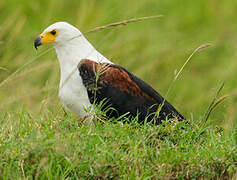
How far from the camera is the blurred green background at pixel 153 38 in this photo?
8977 millimetres

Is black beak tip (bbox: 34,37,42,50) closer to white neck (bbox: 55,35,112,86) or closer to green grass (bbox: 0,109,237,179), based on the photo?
white neck (bbox: 55,35,112,86)

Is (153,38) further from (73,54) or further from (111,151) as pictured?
(111,151)

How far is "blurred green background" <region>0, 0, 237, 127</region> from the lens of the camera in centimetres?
898

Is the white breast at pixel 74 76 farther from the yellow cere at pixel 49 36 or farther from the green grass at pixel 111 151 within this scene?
the green grass at pixel 111 151

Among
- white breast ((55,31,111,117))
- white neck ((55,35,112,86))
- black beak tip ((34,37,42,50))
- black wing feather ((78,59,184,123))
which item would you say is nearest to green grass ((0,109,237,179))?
white breast ((55,31,111,117))

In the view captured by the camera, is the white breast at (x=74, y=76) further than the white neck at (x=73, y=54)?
No

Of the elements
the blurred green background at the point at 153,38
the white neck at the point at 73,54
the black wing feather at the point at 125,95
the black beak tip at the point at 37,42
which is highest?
the black beak tip at the point at 37,42

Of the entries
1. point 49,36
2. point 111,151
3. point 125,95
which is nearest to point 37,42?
point 49,36

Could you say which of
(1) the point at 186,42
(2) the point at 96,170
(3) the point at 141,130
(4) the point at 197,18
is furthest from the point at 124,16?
(2) the point at 96,170

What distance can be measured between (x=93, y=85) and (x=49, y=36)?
74 centimetres

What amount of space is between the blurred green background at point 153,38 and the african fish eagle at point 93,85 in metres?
2.14

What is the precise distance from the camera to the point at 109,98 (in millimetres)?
5875

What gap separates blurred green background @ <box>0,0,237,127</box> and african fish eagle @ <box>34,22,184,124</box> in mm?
2139

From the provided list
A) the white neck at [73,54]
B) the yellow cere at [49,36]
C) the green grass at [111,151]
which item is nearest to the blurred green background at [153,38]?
the yellow cere at [49,36]
